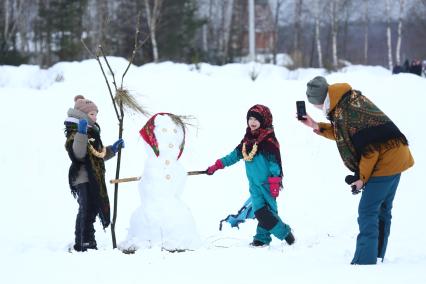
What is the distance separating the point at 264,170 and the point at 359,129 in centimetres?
159

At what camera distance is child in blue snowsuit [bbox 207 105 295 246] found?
5801 mm

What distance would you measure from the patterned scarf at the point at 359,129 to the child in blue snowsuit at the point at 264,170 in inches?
51.3

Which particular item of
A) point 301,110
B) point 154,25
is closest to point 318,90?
point 301,110

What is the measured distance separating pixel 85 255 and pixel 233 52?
2450 cm

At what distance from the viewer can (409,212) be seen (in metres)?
7.98

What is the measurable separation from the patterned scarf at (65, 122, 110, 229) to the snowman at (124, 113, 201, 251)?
0.36 metres

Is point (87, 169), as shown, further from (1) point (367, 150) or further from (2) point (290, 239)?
(1) point (367, 150)

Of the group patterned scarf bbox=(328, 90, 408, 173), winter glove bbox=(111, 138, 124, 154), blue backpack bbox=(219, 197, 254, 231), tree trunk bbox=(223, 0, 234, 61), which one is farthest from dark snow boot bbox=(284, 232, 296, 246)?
tree trunk bbox=(223, 0, 234, 61)

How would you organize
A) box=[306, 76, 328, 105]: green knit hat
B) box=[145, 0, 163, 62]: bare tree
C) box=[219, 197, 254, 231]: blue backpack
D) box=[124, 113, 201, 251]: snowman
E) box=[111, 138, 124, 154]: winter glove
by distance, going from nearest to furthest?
box=[306, 76, 328, 105]: green knit hat, box=[124, 113, 201, 251]: snowman, box=[111, 138, 124, 154]: winter glove, box=[219, 197, 254, 231]: blue backpack, box=[145, 0, 163, 62]: bare tree

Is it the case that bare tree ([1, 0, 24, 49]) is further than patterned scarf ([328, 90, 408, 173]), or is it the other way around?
bare tree ([1, 0, 24, 49])

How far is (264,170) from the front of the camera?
5.84 meters

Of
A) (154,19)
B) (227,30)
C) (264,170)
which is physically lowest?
(264,170)

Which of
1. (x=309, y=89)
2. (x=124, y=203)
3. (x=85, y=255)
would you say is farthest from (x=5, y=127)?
(x=309, y=89)

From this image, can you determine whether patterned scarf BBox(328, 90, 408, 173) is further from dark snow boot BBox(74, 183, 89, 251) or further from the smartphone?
dark snow boot BBox(74, 183, 89, 251)
